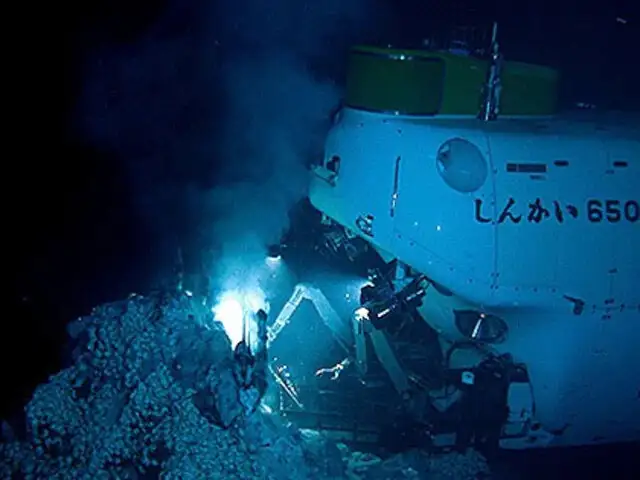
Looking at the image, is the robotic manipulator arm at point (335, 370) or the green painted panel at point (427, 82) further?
the robotic manipulator arm at point (335, 370)

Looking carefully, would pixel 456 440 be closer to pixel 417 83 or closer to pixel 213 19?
pixel 417 83

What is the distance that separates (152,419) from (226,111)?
4.02 meters

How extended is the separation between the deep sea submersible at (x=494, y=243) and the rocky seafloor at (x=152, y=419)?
0.88 m

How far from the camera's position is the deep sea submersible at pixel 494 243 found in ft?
16.8

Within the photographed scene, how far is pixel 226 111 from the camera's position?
7547 millimetres

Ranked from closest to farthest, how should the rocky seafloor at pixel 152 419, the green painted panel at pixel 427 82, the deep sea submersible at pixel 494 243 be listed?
the rocky seafloor at pixel 152 419 < the deep sea submersible at pixel 494 243 < the green painted panel at pixel 427 82

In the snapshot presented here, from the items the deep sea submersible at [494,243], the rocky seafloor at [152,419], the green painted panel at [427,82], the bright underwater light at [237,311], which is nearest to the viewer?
the rocky seafloor at [152,419]

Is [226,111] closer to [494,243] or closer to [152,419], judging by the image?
[494,243]

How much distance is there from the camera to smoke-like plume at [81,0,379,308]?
6953 millimetres

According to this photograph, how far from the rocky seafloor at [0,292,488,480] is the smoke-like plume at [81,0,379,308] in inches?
66.3

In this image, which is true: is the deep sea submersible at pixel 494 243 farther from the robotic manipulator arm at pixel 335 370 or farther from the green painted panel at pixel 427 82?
the robotic manipulator arm at pixel 335 370

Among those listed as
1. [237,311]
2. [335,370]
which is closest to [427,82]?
[335,370]

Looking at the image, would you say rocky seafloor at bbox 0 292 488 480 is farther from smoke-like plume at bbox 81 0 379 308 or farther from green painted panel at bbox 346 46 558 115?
green painted panel at bbox 346 46 558 115

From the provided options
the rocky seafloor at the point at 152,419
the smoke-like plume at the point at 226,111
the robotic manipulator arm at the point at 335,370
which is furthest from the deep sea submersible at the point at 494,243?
the smoke-like plume at the point at 226,111
